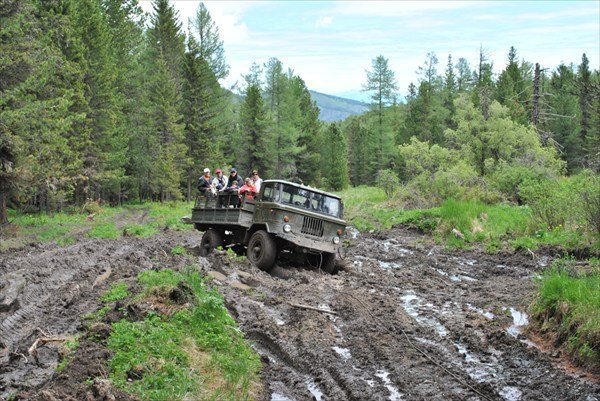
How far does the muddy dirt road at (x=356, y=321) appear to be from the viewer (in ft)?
21.8

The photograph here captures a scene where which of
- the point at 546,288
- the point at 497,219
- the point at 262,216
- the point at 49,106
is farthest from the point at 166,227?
the point at 546,288

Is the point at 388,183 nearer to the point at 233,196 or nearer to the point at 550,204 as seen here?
the point at 550,204

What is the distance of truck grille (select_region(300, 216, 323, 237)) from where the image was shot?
14016 millimetres

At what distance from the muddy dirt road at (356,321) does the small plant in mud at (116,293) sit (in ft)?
0.77

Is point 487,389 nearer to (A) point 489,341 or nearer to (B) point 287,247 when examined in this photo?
(A) point 489,341

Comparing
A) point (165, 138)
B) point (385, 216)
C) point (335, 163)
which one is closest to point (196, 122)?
point (165, 138)

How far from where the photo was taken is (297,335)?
845 centimetres

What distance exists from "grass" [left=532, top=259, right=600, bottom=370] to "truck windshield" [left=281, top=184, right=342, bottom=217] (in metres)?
6.22

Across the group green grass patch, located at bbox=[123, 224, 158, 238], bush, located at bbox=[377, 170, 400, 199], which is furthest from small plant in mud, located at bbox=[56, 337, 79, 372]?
bush, located at bbox=[377, 170, 400, 199]

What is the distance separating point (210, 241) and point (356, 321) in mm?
8217

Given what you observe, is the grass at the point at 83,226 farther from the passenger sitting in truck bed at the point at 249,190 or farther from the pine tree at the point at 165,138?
the passenger sitting in truck bed at the point at 249,190

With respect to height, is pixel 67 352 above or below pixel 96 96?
below

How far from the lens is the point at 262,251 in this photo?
1390 cm

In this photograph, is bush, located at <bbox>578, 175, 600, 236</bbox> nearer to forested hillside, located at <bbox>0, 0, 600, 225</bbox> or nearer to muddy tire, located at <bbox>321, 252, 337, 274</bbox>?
forested hillside, located at <bbox>0, 0, 600, 225</bbox>
